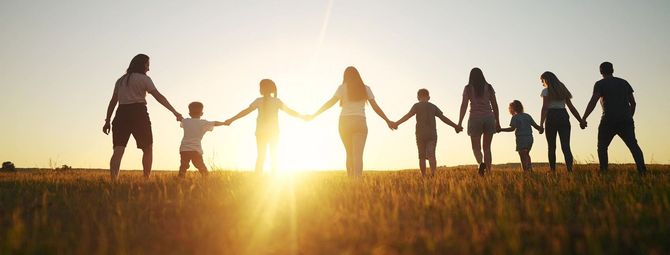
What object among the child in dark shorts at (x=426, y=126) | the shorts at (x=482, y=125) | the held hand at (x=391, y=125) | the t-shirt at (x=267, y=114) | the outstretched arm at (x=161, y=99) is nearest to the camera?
the outstretched arm at (x=161, y=99)

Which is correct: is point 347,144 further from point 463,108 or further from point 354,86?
point 463,108

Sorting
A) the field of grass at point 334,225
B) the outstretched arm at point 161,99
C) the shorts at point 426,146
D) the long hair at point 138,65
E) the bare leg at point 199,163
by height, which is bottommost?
the field of grass at point 334,225

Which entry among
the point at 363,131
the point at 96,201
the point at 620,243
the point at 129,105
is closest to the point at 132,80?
the point at 129,105

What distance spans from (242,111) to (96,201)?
4540mm

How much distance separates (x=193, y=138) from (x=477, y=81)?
6299 mm

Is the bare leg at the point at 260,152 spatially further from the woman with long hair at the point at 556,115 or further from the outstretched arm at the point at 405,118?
the woman with long hair at the point at 556,115

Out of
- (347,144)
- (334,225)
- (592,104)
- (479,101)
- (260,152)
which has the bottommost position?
(334,225)

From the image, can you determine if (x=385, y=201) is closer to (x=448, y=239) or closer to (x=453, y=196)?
(x=453, y=196)

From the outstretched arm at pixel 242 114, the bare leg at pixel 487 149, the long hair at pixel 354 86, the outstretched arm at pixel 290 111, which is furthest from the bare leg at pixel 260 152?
the bare leg at pixel 487 149

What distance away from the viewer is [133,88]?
26.6 feet

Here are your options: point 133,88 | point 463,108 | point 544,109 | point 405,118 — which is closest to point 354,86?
point 405,118

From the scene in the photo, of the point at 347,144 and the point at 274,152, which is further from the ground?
the point at 347,144

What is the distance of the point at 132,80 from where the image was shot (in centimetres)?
812

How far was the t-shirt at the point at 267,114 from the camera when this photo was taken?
8.88 meters
